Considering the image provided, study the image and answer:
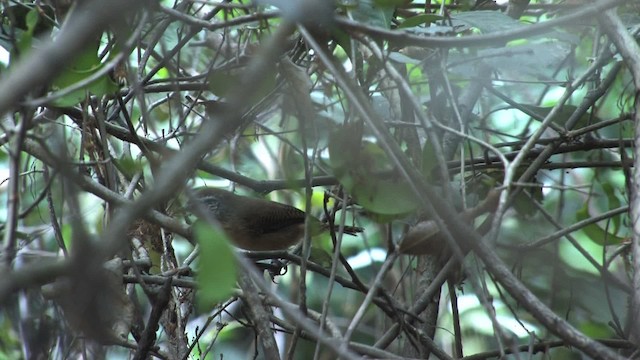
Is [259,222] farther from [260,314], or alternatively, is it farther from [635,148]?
[635,148]

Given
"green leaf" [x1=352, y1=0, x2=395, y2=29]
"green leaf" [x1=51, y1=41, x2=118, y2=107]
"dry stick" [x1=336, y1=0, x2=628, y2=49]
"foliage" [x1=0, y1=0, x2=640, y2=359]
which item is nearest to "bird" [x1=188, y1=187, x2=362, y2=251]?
"foliage" [x1=0, y1=0, x2=640, y2=359]

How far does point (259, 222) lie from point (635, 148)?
9.06 ft

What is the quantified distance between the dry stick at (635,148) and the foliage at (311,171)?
0.04 ft

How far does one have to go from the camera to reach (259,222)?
16.2 feet

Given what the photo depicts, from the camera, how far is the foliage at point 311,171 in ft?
5.69

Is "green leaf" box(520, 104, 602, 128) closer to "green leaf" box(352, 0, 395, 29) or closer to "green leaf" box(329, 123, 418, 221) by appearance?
"green leaf" box(352, 0, 395, 29)

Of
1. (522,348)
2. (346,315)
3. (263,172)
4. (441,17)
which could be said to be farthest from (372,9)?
(346,315)

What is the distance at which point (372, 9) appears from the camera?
2.89 m

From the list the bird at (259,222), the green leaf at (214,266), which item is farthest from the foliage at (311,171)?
the bird at (259,222)

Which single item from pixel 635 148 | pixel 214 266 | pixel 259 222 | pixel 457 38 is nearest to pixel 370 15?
pixel 457 38

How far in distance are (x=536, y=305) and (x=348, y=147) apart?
0.83 m

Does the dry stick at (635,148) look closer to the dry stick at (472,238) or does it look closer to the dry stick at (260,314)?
the dry stick at (472,238)

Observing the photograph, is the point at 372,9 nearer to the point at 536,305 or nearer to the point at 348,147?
the point at 348,147

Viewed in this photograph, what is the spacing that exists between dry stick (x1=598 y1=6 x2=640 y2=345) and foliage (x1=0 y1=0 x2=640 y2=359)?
13 mm
